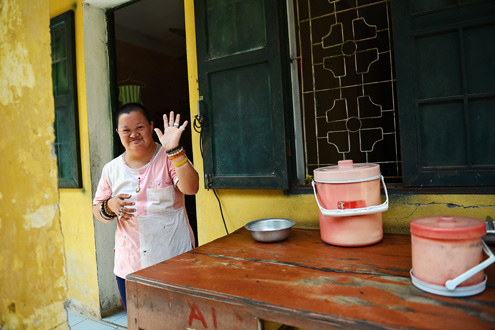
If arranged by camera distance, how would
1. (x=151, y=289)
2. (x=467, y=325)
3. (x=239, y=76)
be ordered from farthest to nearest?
(x=239, y=76) < (x=151, y=289) < (x=467, y=325)

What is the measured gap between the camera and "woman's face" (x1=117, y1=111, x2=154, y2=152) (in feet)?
6.97

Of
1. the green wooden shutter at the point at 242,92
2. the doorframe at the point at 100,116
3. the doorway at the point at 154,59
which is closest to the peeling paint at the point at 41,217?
the green wooden shutter at the point at 242,92

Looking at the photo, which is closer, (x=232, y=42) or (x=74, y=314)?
(x=232, y=42)

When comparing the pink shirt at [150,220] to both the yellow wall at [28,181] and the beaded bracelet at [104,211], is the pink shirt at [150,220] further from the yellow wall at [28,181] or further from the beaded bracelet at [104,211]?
the yellow wall at [28,181]

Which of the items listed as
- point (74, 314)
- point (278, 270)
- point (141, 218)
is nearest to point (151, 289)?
point (278, 270)

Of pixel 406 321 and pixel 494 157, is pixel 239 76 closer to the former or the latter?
pixel 494 157

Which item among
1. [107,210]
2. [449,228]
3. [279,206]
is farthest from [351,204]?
[107,210]

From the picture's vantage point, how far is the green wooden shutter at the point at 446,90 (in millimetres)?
1616

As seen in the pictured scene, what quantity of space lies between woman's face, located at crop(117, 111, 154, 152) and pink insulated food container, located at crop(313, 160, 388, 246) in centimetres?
118

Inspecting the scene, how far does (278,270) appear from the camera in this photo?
56.1 inches

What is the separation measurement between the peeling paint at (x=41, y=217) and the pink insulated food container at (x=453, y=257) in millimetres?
1159

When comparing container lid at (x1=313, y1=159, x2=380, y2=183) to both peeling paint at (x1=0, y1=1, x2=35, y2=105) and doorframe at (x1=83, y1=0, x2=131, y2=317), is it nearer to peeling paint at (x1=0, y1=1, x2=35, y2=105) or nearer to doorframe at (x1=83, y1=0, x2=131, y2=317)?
peeling paint at (x1=0, y1=1, x2=35, y2=105)

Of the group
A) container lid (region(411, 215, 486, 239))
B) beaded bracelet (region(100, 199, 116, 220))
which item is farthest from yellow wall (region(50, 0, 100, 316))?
container lid (region(411, 215, 486, 239))

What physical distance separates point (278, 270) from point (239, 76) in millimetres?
1386
